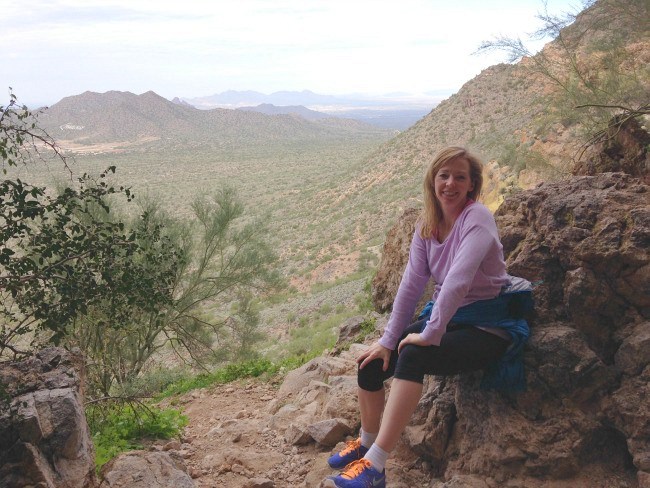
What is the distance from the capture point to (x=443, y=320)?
114 inches

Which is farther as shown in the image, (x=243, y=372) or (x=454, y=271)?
(x=243, y=372)

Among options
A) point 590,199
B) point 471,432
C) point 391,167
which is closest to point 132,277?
point 471,432

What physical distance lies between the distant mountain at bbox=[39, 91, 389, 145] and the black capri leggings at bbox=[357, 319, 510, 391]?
263ft

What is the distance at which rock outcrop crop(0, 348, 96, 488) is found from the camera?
2799 mm

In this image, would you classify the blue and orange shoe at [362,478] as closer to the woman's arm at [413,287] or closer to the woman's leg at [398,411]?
the woman's leg at [398,411]

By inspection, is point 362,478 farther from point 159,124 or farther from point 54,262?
point 159,124

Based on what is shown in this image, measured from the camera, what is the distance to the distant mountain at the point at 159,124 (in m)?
84.6

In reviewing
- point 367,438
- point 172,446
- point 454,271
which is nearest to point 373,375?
point 367,438

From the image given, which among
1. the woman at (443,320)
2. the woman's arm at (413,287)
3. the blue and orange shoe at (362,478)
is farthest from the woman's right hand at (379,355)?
the blue and orange shoe at (362,478)

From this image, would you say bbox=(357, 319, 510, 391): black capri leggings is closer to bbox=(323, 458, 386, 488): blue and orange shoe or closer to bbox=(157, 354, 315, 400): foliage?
bbox=(323, 458, 386, 488): blue and orange shoe

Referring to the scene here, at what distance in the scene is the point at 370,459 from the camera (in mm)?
2928

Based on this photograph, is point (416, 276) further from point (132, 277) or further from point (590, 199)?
point (132, 277)

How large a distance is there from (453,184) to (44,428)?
263cm

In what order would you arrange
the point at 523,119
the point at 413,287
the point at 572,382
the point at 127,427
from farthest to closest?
the point at 523,119
the point at 127,427
the point at 413,287
the point at 572,382
